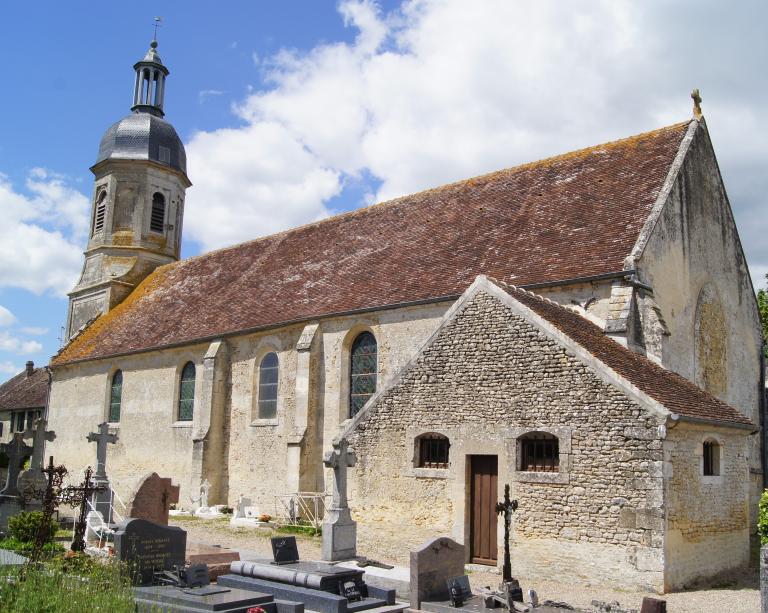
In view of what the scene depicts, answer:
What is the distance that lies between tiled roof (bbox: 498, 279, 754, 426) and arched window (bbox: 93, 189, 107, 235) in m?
23.3

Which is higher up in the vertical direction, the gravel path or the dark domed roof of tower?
the dark domed roof of tower

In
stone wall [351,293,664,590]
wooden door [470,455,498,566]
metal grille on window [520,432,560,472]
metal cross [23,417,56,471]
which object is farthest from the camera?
metal cross [23,417,56,471]

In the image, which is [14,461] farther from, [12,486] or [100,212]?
[100,212]

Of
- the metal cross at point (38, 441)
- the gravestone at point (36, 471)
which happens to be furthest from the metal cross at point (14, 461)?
the metal cross at point (38, 441)

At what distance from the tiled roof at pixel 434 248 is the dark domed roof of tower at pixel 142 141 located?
272 inches

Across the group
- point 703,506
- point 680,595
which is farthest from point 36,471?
point 703,506

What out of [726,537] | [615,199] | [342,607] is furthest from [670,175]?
[342,607]

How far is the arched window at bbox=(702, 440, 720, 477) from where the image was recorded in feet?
39.1

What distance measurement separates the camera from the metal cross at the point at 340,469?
42.1 ft

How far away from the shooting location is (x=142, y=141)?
31375mm

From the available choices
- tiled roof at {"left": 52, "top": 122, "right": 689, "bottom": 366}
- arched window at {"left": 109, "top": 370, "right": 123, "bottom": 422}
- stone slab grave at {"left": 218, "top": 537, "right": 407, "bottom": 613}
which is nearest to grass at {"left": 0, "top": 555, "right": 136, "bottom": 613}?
stone slab grave at {"left": 218, "top": 537, "right": 407, "bottom": 613}

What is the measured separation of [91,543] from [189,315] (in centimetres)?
1113

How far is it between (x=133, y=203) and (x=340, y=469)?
2187cm

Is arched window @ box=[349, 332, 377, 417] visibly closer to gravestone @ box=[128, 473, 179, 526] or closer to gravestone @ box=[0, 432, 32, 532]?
gravestone @ box=[128, 473, 179, 526]
